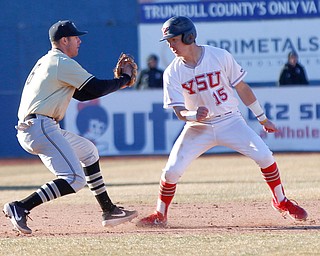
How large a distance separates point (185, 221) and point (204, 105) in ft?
4.17

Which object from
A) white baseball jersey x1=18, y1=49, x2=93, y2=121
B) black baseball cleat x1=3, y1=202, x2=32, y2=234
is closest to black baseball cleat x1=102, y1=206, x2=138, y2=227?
black baseball cleat x1=3, y1=202, x2=32, y2=234

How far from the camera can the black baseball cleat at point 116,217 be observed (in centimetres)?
853

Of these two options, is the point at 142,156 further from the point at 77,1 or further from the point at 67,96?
the point at 67,96

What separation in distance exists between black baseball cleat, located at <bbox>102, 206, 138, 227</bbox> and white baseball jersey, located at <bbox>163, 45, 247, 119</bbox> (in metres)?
1.07

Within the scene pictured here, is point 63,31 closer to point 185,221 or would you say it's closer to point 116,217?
point 116,217

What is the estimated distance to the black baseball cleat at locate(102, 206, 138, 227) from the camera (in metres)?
8.53

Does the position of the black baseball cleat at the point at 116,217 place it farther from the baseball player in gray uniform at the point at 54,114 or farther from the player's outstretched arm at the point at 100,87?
the player's outstretched arm at the point at 100,87

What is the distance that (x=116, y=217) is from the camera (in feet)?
28.0

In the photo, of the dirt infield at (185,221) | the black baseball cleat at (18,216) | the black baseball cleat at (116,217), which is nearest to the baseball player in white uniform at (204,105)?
the black baseball cleat at (116,217)

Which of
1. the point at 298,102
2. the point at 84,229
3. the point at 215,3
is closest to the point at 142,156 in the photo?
the point at 298,102

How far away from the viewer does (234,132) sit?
27.7 feet

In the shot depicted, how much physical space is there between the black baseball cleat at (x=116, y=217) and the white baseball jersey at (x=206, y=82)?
107cm

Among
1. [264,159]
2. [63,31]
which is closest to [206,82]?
[264,159]

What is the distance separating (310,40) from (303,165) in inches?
271
